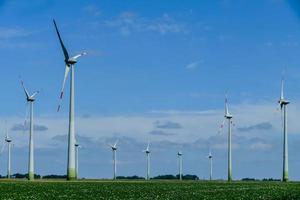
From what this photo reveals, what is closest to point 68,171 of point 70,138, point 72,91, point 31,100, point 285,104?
point 70,138

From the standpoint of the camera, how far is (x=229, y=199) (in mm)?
43281

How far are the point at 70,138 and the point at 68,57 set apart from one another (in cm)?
1823

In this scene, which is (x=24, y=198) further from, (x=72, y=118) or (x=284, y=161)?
(x=284, y=161)

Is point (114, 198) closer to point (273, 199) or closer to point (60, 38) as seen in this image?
point (273, 199)

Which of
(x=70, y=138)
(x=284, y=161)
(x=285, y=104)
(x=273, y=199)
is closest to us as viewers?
(x=273, y=199)

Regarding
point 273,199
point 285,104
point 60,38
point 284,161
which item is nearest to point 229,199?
point 273,199

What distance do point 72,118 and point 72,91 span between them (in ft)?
13.7

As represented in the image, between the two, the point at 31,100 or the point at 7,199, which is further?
the point at 31,100

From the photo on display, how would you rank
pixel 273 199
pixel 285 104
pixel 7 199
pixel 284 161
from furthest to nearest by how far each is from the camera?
pixel 285 104 < pixel 284 161 < pixel 273 199 < pixel 7 199

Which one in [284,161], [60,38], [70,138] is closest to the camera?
[70,138]

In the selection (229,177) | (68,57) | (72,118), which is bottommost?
(229,177)

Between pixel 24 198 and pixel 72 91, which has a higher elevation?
pixel 72 91

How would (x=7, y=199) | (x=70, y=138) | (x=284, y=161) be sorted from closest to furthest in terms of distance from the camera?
(x=7, y=199), (x=70, y=138), (x=284, y=161)

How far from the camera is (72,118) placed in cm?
9606
